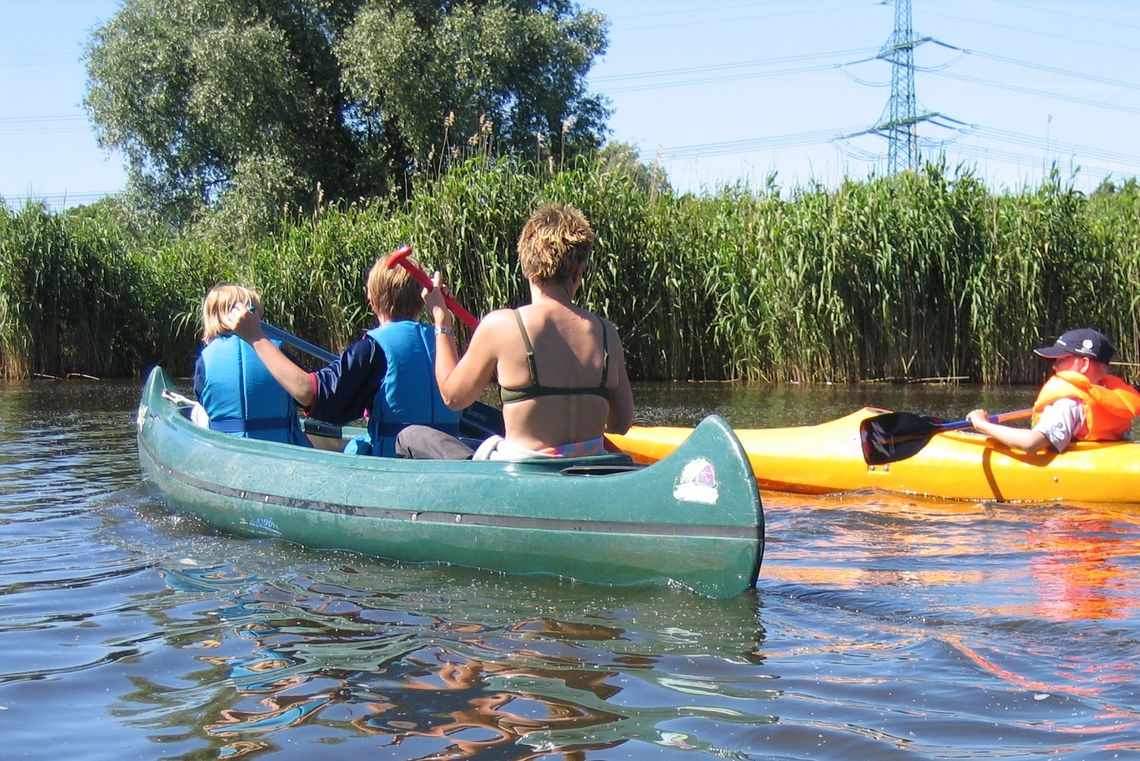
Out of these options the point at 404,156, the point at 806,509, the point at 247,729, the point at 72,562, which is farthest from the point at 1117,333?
the point at 404,156

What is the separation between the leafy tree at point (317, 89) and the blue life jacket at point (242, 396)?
53.4ft

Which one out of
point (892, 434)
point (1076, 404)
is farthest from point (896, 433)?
point (1076, 404)

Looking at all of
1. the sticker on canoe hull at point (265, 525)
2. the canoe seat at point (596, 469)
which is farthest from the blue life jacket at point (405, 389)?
the canoe seat at point (596, 469)

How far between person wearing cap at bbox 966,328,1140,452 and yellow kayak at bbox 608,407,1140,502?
0.30ft

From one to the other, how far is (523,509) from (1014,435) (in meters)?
3.38

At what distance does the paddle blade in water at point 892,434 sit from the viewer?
7.10 metres

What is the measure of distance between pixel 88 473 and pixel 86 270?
31.0 ft

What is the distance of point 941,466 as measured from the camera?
692 centimetres

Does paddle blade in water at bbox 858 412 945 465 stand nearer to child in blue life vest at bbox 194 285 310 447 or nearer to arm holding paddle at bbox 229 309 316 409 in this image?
child in blue life vest at bbox 194 285 310 447

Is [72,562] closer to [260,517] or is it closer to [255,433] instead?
[260,517]

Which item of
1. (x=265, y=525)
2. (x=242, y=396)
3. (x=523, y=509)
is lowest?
(x=265, y=525)

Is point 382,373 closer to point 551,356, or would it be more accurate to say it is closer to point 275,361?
point 275,361

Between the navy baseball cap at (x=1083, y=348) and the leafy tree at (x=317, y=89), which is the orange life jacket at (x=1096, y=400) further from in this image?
the leafy tree at (x=317, y=89)

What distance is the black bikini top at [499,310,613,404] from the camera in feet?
13.9
